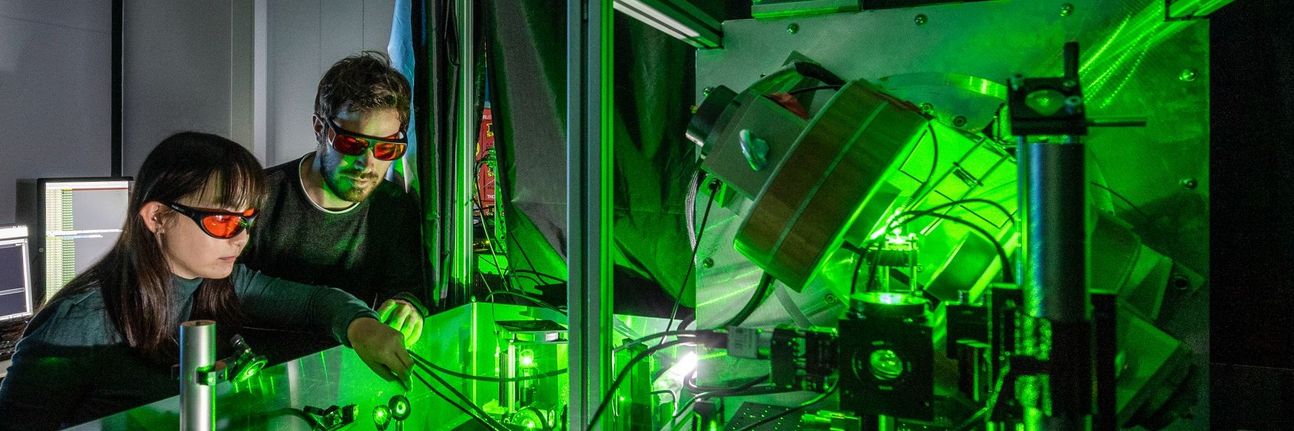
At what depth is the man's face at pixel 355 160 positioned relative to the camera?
1.71 m

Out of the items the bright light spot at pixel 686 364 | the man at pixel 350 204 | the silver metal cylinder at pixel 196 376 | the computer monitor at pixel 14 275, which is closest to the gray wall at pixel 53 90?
the computer monitor at pixel 14 275

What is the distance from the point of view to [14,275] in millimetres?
2240

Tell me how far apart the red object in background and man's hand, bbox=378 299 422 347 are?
0.45 m

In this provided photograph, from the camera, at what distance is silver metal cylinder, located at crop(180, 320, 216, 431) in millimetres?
777

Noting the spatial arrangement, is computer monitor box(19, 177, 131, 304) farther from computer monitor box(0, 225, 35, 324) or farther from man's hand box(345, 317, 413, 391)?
man's hand box(345, 317, 413, 391)

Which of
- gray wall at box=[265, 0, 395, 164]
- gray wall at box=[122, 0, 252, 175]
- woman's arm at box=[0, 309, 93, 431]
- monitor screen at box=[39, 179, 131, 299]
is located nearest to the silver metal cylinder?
woman's arm at box=[0, 309, 93, 431]

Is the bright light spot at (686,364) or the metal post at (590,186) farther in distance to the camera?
the bright light spot at (686,364)

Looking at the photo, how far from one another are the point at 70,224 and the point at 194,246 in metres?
1.58

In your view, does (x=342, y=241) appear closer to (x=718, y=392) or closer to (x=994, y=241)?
(x=718, y=392)

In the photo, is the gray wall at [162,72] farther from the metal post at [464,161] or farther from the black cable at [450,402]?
the black cable at [450,402]

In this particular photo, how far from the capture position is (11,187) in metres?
2.52

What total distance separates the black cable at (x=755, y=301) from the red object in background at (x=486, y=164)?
1.02 metres

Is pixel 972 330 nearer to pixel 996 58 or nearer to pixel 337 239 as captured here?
pixel 996 58
